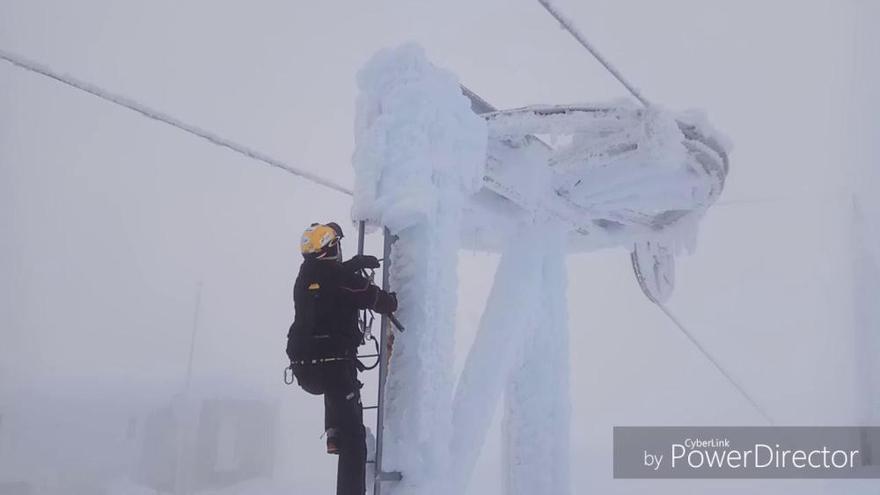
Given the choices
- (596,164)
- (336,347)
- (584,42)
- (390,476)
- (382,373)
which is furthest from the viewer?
(596,164)

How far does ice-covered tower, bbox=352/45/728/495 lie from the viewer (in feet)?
16.6

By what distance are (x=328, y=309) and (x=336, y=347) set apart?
0.25 meters

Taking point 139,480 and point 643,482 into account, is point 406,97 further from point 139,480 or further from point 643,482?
point 139,480

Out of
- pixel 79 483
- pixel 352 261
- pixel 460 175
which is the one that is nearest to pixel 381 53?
pixel 460 175

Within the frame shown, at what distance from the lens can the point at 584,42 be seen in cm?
570

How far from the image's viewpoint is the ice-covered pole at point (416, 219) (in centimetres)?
491

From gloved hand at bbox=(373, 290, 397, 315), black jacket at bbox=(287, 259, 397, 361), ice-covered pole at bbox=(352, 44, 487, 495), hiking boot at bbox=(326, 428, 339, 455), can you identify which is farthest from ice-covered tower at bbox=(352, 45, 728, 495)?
black jacket at bbox=(287, 259, 397, 361)

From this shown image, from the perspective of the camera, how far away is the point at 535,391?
24.6ft

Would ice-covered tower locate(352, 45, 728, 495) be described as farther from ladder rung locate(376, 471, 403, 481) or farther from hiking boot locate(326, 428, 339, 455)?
hiking boot locate(326, 428, 339, 455)

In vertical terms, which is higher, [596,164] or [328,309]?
[596,164]

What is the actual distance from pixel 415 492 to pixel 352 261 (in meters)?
1.70

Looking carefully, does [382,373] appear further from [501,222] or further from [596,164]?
[596,164]

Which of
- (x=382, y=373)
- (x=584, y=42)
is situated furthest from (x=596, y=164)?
(x=382, y=373)

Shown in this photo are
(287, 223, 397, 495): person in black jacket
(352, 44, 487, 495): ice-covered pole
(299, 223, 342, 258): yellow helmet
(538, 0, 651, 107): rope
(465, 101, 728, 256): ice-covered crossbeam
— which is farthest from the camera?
(465, 101, 728, 256): ice-covered crossbeam
